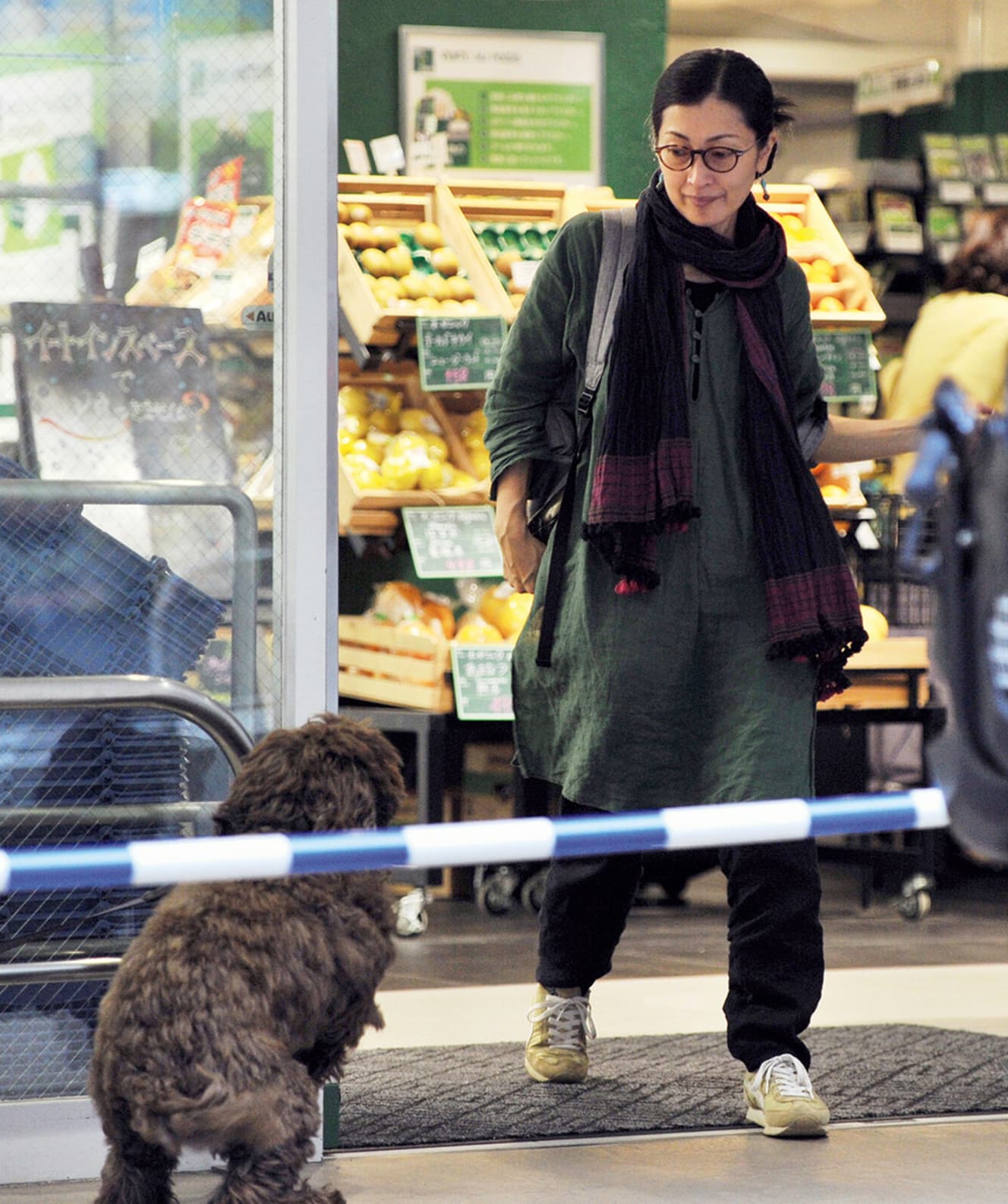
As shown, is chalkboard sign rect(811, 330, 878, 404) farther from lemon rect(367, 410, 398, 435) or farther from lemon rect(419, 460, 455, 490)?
lemon rect(367, 410, 398, 435)

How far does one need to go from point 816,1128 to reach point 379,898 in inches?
46.9

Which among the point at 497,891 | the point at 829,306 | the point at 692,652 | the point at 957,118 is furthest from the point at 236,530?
the point at 957,118

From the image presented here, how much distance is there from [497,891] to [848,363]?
2.10 metres

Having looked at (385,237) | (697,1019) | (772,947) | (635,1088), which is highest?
(385,237)

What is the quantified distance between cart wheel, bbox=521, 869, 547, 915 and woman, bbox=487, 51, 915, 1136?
115 inches

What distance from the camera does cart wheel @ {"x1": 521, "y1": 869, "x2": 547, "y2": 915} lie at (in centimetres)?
646

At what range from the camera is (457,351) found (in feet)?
20.5

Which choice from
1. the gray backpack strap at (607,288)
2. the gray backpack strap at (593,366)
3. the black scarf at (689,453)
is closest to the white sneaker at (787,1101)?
the black scarf at (689,453)

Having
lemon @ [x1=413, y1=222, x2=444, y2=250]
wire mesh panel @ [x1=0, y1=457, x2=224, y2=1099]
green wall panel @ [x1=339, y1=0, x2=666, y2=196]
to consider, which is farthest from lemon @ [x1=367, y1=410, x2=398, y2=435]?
wire mesh panel @ [x1=0, y1=457, x2=224, y2=1099]

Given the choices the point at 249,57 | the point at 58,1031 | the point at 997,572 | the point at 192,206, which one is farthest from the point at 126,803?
the point at 997,572

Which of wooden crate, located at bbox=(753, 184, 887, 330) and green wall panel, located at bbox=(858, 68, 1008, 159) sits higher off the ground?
green wall panel, located at bbox=(858, 68, 1008, 159)

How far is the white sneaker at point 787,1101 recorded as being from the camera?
3.42 m

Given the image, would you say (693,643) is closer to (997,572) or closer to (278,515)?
(278,515)

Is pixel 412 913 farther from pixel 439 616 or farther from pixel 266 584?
pixel 266 584
